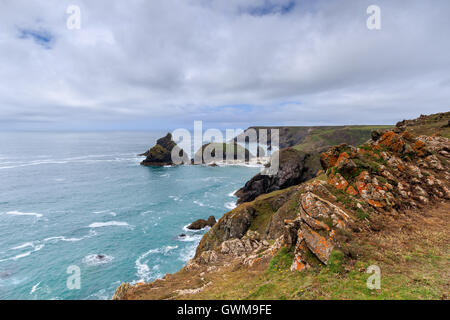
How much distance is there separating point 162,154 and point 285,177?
98889mm

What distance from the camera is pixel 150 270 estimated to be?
39.2 metres

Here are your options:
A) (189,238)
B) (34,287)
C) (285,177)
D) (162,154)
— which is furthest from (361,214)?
(162,154)

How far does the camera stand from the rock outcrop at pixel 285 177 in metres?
77.8

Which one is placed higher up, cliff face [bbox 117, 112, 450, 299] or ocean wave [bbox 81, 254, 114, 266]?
cliff face [bbox 117, 112, 450, 299]

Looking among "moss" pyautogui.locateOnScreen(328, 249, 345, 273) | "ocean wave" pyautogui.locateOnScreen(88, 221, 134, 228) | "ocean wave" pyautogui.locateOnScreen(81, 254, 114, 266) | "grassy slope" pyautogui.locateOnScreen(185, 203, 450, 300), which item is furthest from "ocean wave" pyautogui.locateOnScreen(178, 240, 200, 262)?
"moss" pyautogui.locateOnScreen(328, 249, 345, 273)

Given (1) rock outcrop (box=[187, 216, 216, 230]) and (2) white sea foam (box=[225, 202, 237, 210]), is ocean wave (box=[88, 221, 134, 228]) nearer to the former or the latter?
(1) rock outcrop (box=[187, 216, 216, 230])

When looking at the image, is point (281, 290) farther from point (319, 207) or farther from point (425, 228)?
point (425, 228)

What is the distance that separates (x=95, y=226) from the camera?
55.1 metres

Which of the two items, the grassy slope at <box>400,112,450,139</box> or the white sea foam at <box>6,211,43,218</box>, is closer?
the grassy slope at <box>400,112,450,139</box>

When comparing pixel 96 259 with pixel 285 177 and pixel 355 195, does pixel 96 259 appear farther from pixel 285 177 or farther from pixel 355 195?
pixel 285 177

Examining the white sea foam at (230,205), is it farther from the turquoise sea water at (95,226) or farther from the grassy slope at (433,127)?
the grassy slope at (433,127)

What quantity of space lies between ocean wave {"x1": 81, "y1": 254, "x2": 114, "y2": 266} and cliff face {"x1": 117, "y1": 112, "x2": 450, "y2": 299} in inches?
1103

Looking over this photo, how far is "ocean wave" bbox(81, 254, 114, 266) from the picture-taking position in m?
40.3
